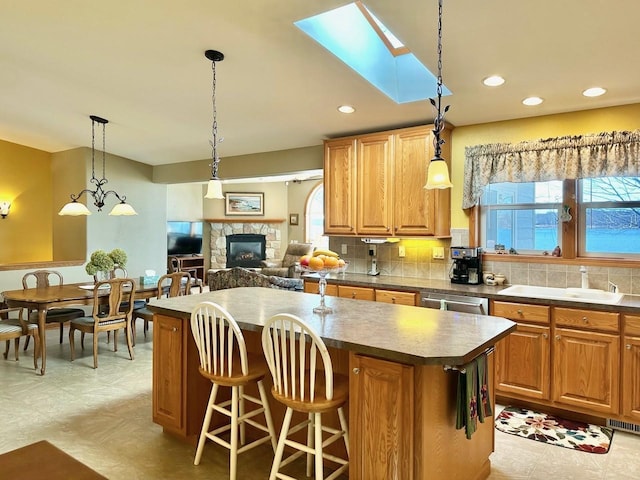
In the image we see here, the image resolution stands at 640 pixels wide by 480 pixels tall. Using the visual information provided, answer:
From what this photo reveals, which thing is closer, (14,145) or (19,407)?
(19,407)

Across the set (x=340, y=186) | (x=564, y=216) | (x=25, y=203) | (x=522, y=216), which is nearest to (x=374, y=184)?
(x=340, y=186)

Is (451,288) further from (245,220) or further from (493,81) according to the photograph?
(245,220)

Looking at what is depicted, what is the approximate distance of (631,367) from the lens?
2.86m

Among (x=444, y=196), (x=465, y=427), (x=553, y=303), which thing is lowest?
(x=465, y=427)

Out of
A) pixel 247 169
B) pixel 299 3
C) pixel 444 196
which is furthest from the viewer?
pixel 247 169

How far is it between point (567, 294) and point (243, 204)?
8656 millimetres

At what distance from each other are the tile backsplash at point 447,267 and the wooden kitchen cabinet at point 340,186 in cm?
39

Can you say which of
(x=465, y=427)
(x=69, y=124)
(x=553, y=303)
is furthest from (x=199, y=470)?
(x=69, y=124)

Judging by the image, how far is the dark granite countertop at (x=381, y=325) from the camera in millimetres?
1820

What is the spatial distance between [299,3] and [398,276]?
9.35 feet

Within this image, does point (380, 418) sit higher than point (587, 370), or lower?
higher

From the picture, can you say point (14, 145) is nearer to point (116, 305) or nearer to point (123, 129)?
point (123, 129)

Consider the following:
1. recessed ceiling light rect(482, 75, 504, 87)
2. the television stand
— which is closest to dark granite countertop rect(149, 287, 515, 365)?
recessed ceiling light rect(482, 75, 504, 87)

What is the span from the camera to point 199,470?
2.45 meters
